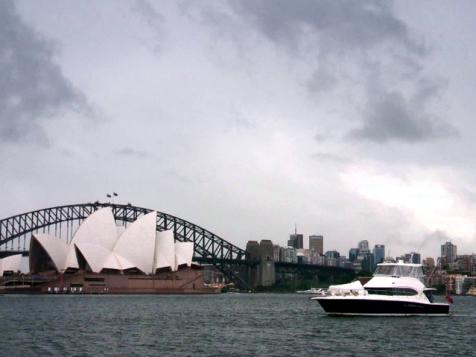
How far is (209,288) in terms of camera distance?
569 ft

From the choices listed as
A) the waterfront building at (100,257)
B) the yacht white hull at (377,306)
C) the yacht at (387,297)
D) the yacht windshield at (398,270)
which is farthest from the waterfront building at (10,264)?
the yacht windshield at (398,270)

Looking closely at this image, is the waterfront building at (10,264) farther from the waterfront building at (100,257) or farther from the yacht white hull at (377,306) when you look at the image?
the yacht white hull at (377,306)

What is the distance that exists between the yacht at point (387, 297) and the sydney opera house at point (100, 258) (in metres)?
91.7

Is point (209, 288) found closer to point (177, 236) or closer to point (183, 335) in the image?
point (177, 236)

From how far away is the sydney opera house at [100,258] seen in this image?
145625mm

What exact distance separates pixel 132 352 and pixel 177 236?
484ft

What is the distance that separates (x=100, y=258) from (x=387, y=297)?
9745 cm

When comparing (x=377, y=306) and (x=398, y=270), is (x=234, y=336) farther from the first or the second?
(x=398, y=270)

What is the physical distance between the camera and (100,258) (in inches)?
5778

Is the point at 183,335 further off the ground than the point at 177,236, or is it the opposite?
the point at 177,236

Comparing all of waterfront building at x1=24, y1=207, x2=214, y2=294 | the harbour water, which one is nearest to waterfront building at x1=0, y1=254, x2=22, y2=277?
waterfront building at x1=24, y1=207, x2=214, y2=294

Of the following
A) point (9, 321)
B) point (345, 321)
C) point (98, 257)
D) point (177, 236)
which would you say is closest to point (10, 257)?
point (98, 257)

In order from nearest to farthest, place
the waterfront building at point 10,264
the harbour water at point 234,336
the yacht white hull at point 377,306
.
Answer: the harbour water at point 234,336, the yacht white hull at point 377,306, the waterfront building at point 10,264

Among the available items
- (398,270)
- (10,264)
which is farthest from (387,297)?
(10,264)
